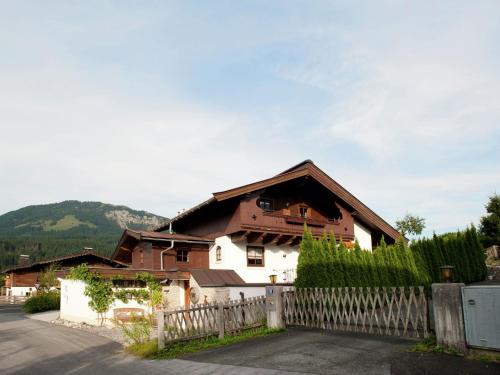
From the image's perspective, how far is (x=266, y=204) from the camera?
26.2 metres

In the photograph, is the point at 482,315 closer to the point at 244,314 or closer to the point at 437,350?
the point at 437,350

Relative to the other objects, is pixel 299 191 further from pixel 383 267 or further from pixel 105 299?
pixel 105 299

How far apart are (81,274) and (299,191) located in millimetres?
14166

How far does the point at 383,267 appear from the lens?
819 inches

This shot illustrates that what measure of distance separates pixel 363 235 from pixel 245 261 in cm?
1110

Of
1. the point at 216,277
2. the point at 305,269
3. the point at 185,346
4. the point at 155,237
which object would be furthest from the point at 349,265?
the point at 155,237

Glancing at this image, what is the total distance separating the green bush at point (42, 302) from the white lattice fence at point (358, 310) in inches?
753

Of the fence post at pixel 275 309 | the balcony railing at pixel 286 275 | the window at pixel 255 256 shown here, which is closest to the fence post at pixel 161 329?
the fence post at pixel 275 309

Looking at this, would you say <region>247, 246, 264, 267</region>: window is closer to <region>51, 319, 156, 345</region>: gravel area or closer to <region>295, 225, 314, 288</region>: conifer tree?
<region>295, 225, 314, 288</region>: conifer tree

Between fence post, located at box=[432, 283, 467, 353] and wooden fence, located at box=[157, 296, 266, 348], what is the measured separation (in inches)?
264

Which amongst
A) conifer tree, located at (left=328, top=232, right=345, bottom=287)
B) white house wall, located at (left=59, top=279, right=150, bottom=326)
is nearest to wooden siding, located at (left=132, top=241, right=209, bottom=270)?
white house wall, located at (left=59, top=279, right=150, bottom=326)

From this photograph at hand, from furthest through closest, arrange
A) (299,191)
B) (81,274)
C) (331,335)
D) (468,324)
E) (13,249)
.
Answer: (13,249) → (299,191) → (81,274) → (331,335) → (468,324)

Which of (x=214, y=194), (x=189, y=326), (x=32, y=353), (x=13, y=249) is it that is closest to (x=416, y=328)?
(x=189, y=326)

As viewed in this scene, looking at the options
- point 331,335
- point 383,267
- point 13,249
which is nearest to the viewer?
point 331,335
